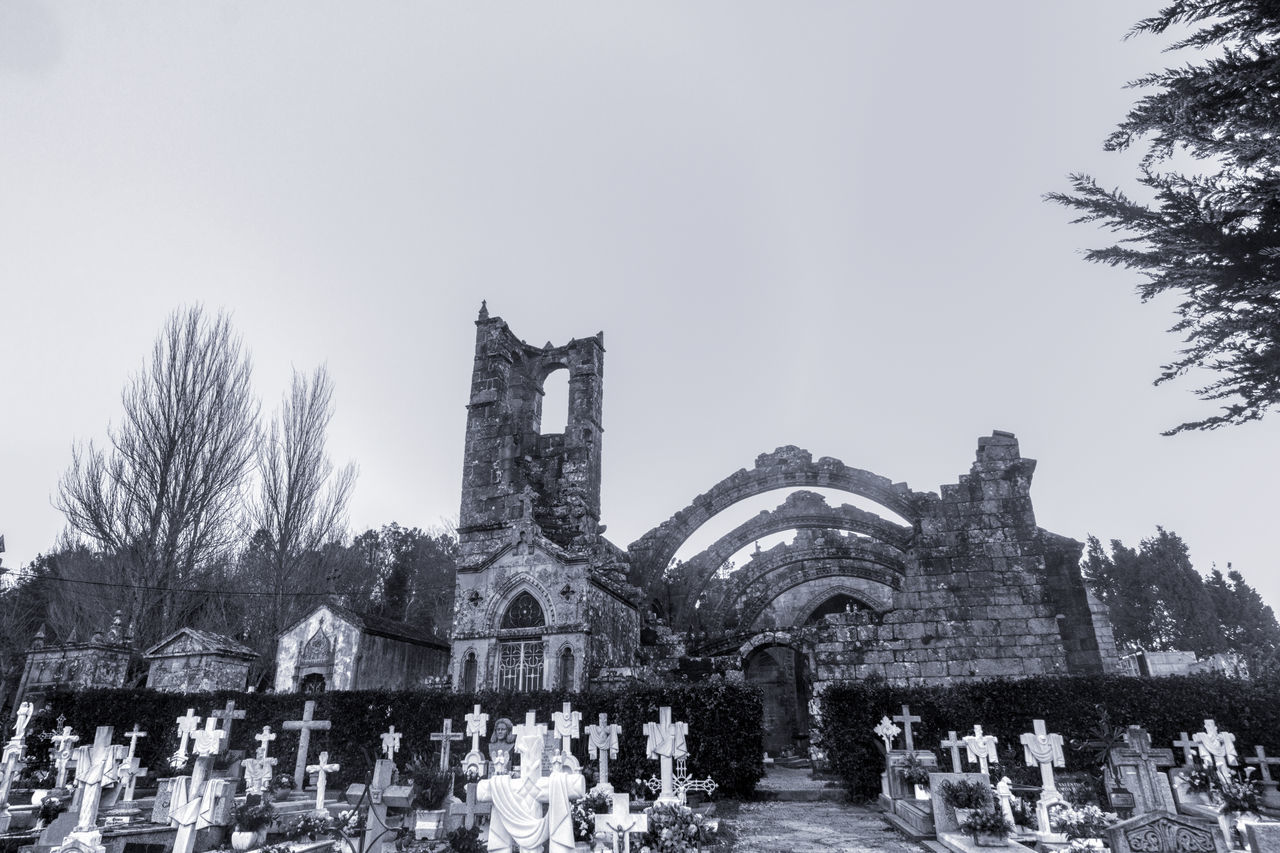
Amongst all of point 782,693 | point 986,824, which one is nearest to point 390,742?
point 986,824

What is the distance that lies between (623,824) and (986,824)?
358 centimetres

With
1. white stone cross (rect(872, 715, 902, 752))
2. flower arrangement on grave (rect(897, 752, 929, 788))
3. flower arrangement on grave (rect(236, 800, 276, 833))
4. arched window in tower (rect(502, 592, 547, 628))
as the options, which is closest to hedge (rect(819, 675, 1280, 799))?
white stone cross (rect(872, 715, 902, 752))

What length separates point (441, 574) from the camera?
35.5 metres

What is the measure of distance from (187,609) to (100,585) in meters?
2.41

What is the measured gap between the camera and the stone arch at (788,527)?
2123cm

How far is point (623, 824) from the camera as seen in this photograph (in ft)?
20.5

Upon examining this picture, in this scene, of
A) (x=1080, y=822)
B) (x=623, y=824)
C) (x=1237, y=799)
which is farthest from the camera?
(x=1080, y=822)

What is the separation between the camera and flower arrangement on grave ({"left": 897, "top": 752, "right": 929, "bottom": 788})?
903cm

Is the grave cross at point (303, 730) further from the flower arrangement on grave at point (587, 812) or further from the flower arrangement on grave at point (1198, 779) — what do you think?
the flower arrangement on grave at point (1198, 779)

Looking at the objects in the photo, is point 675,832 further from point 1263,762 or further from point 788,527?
point 788,527

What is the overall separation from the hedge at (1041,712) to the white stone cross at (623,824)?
599 cm

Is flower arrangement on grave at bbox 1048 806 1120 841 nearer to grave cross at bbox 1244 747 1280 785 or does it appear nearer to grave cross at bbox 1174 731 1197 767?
grave cross at bbox 1174 731 1197 767

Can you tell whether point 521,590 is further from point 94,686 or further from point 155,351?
point 155,351

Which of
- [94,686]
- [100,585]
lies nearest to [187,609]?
[100,585]
